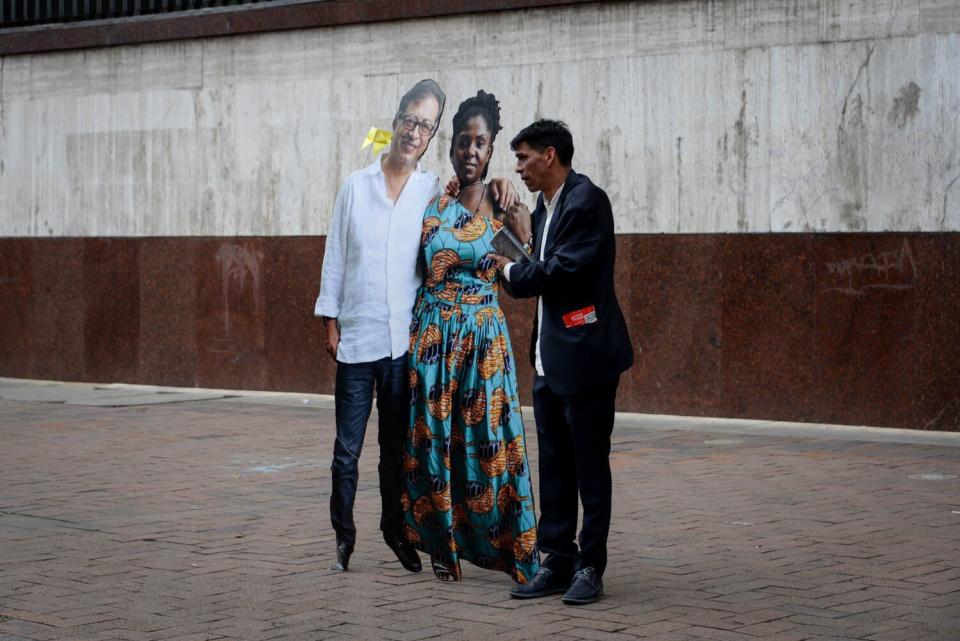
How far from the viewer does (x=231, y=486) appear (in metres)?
8.98

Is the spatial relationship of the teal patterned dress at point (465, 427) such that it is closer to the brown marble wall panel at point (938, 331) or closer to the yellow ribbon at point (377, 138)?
the yellow ribbon at point (377, 138)

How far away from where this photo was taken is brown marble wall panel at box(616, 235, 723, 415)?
12.0m

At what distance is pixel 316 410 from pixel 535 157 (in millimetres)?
7235

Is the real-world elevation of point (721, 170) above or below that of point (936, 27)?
below

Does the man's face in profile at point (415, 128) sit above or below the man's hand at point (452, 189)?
above

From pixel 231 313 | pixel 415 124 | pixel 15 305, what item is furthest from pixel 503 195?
pixel 15 305

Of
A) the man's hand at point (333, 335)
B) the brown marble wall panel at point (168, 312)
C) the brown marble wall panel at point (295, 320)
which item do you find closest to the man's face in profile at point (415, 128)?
the man's hand at point (333, 335)

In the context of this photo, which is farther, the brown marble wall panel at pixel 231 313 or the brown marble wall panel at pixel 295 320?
the brown marble wall panel at pixel 231 313

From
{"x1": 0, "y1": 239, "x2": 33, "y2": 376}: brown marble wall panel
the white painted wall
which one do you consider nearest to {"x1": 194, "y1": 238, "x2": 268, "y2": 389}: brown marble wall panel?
the white painted wall

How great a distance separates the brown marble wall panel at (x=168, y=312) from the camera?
14.9 meters

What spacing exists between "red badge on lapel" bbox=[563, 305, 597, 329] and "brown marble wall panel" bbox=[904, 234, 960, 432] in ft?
18.8

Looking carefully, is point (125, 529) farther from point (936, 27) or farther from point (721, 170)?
point (936, 27)

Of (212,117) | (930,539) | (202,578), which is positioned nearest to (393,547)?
(202,578)

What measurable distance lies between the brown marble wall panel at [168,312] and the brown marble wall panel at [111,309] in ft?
0.37
